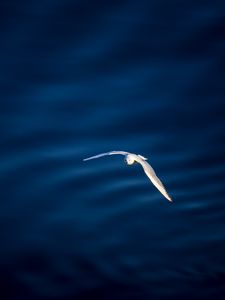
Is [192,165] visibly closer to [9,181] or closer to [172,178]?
[172,178]

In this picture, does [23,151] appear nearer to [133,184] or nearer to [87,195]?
[87,195]

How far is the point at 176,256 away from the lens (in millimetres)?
4801

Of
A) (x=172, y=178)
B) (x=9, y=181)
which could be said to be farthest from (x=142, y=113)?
(x=9, y=181)

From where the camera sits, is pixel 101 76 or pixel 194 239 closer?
pixel 194 239

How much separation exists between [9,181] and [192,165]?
2.68m

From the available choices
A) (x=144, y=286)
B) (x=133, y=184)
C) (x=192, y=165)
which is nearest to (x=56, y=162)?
(x=133, y=184)

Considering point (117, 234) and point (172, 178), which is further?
point (172, 178)

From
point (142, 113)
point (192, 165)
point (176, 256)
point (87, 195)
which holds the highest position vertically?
point (142, 113)

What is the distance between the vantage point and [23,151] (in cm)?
637

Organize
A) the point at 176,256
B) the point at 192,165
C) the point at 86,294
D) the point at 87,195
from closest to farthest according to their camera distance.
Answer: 1. the point at 86,294
2. the point at 176,256
3. the point at 87,195
4. the point at 192,165

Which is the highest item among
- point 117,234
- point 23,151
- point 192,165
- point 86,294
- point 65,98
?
point 65,98

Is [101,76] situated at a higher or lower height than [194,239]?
higher

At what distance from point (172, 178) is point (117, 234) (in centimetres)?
128

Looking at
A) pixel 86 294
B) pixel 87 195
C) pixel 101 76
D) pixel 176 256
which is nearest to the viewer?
pixel 86 294
